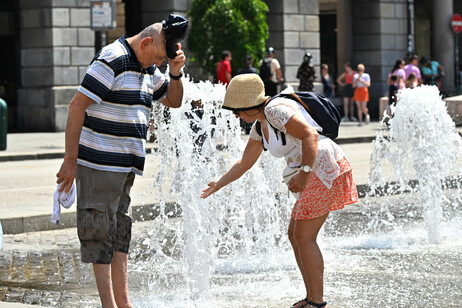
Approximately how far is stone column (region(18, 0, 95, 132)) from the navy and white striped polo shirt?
1988cm

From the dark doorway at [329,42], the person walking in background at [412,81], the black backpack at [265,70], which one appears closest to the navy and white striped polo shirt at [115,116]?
the person walking in background at [412,81]

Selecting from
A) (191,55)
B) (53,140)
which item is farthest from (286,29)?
(53,140)

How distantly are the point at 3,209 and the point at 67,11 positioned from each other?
15.7 m

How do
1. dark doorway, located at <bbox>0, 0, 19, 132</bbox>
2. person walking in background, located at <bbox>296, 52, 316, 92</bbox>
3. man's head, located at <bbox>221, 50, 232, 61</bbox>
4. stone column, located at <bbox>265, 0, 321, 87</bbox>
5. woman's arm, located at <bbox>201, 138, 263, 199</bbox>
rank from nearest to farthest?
woman's arm, located at <bbox>201, 138, 263, 199</bbox>
man's head, located at <bbox>221, 50, 232, 61</bbox>
person walking in background, located at <bbox>296, 52, 316, 92</bbox>
dark doorway, located at <bbox>0, 0, 19, 132</bbox>
stone column, located at <bbox>265, 0, 321, 87</bbox>

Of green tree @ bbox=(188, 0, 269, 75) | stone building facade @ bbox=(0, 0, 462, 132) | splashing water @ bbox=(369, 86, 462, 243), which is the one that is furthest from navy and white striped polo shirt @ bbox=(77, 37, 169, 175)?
green tree @ bbox=(188, 0, 269, 75)

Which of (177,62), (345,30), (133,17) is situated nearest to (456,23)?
(345,30)

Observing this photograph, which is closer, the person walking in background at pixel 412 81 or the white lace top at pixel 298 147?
the white lace top at pixel 298 147

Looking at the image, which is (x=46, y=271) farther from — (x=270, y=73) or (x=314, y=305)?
(x=270, y=73)

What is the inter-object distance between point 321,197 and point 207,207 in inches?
64.7

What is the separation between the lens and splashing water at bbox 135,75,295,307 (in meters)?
6.91

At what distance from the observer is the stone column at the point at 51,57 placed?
25125 millimetres

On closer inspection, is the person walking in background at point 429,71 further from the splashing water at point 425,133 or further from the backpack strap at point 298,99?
the backpack strap at point 298,99

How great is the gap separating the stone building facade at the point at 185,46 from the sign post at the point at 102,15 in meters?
1.41

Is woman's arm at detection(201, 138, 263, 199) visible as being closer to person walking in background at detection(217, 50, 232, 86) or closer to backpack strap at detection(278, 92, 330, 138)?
backpack strap at detection(278, 92, 330, 138)
